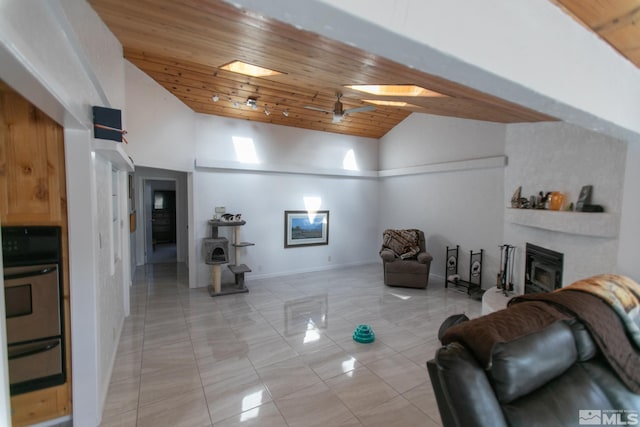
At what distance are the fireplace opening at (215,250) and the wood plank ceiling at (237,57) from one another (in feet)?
7.68

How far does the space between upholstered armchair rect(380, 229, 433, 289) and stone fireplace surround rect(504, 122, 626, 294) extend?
1425mm

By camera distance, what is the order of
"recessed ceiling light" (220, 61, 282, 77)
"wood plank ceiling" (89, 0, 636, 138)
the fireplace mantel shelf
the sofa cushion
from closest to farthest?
the sofa cushion
"wood plank ceiling" (89, 0, 636, 138)
the fireplace mantel shelf
"recessed ceiling light" (220, 61, 282, 77)

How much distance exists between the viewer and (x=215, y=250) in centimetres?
521

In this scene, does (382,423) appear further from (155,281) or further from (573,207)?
(155,281)

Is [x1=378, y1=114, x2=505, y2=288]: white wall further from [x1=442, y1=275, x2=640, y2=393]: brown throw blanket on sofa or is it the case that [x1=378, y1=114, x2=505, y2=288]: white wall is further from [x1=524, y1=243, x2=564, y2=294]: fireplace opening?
[x1=442, y1=275, x2=640, y2=393]: brown throw blanket on sofa

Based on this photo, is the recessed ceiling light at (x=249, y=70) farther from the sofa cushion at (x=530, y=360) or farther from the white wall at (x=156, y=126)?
the sofa cushion at (x=530, y=360)

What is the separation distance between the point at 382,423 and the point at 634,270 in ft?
8.07

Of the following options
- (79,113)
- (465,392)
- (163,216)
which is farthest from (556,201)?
(163,216)

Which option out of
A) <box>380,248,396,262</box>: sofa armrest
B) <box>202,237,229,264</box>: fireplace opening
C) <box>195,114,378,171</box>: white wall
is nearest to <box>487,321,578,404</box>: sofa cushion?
<box>380,248,396,262</box>: sofa armrest

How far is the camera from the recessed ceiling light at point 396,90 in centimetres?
303

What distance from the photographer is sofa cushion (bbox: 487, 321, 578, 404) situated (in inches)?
47.7

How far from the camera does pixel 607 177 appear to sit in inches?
119

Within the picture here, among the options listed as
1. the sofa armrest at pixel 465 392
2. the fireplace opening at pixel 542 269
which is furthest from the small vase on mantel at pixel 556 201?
the sofa armrest at pixel 465 392

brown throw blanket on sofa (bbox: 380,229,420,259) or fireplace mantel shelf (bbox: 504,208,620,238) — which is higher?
fireplace mantel shelf (bbox: 504,208,620,238)
